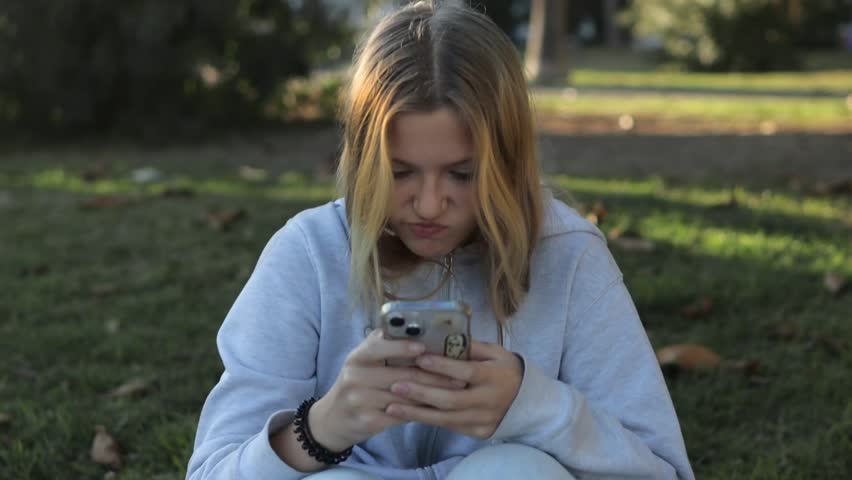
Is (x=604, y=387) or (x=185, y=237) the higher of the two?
(x=604, y=387)

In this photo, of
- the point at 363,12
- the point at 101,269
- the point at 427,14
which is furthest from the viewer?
the point at 363,12

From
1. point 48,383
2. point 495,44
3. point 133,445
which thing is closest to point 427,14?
point 495,44

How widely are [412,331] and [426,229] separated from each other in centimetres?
33

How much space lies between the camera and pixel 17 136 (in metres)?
8.34

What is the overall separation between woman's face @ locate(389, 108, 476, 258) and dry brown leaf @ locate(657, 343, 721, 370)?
5.03ft

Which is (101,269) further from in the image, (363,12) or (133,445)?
(363,12)

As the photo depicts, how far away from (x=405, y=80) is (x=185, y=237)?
3.26 meters

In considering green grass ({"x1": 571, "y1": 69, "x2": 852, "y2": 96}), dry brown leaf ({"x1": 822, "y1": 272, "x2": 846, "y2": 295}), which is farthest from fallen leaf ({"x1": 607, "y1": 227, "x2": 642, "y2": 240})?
green grass ({"x1": 571, "y1": 69, "x2": 852, "y2": 96})

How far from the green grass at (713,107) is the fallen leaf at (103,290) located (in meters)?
4.99

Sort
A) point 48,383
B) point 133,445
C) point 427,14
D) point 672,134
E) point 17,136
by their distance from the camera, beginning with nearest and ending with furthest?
1. point 427,14
2. point 133,445
3. point 48,383
4. point 672,134
5. point 17,136

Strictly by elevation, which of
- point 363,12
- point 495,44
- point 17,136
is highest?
point 495,44

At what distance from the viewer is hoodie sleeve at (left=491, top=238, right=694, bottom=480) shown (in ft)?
5.75

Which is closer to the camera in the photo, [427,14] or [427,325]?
[427,325]

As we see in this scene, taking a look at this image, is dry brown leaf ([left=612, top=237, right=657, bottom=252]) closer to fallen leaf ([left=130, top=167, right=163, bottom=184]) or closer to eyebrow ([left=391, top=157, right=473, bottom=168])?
eyebrow ([left=391, top=157, right=473, bottom=168])
